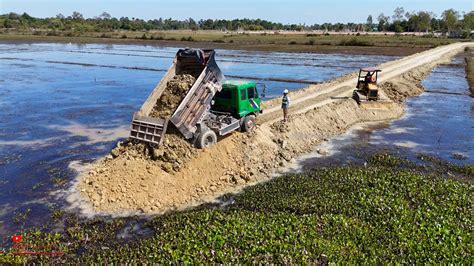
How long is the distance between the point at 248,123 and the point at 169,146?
498 cm

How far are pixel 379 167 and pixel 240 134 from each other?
24.5ft

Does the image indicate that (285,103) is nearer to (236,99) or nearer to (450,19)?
(236,99)

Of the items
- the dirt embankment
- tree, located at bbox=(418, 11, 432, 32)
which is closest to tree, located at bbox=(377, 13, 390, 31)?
tree, located at bbox=(418, 11, 432, 32)

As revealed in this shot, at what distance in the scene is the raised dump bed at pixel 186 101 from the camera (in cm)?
1741

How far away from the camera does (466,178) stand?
63.1 ft

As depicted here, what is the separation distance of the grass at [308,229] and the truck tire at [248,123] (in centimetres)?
398

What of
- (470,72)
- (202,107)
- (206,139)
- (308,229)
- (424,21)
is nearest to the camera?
(308,229)

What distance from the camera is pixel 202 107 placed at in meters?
18.3

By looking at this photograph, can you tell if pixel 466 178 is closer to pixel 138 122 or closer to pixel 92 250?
pixel 138 122

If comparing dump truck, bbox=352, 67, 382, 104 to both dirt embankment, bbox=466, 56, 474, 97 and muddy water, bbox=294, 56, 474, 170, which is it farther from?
dirt embankment, bbox=466, 56, 474, 97

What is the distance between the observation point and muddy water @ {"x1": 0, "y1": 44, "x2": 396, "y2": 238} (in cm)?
1756

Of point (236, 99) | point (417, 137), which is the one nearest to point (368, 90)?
point (417, 137)

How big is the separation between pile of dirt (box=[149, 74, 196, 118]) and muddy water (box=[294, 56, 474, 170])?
721 cm

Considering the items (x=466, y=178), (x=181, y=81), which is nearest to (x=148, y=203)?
(x=181, y=81)
